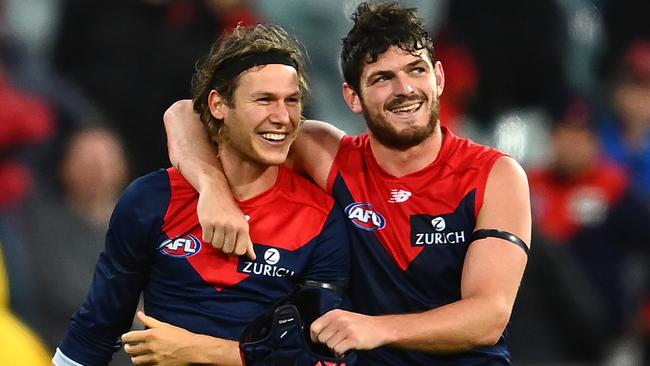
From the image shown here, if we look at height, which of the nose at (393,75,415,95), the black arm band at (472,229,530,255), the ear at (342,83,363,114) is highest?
the nose at (393,75,415,95)

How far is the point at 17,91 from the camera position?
7.43 metres

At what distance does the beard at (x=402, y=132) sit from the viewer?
4484 millimetres

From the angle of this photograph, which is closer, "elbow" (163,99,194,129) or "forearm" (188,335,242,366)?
"forearm" (188,335,242,366)

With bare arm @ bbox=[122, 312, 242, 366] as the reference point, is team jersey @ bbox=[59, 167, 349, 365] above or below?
above

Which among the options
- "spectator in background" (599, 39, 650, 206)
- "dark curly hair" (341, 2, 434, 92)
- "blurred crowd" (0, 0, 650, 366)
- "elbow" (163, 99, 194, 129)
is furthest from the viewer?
"spectator in background" (599, 39, 650, 206)

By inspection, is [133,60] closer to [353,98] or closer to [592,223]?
[592,223]

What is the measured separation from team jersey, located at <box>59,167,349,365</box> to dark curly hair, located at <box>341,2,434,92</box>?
1.48 ft

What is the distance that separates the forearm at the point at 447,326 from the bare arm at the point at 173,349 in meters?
0.47

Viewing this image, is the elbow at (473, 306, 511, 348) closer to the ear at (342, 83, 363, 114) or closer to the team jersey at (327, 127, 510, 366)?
the team jersey at (327, 127, 510, 366)

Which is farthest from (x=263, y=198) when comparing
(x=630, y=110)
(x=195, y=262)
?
(x=630, y=110)

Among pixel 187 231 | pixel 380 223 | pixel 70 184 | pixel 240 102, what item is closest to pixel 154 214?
pixel 187 231

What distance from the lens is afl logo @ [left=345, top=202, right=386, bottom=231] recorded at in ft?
14.7

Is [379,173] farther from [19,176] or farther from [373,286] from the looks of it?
[19,176]

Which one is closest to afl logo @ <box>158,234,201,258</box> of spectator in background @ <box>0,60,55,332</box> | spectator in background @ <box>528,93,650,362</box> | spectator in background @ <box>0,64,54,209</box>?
spectator in background @ <box>0,60,55,332</box>
